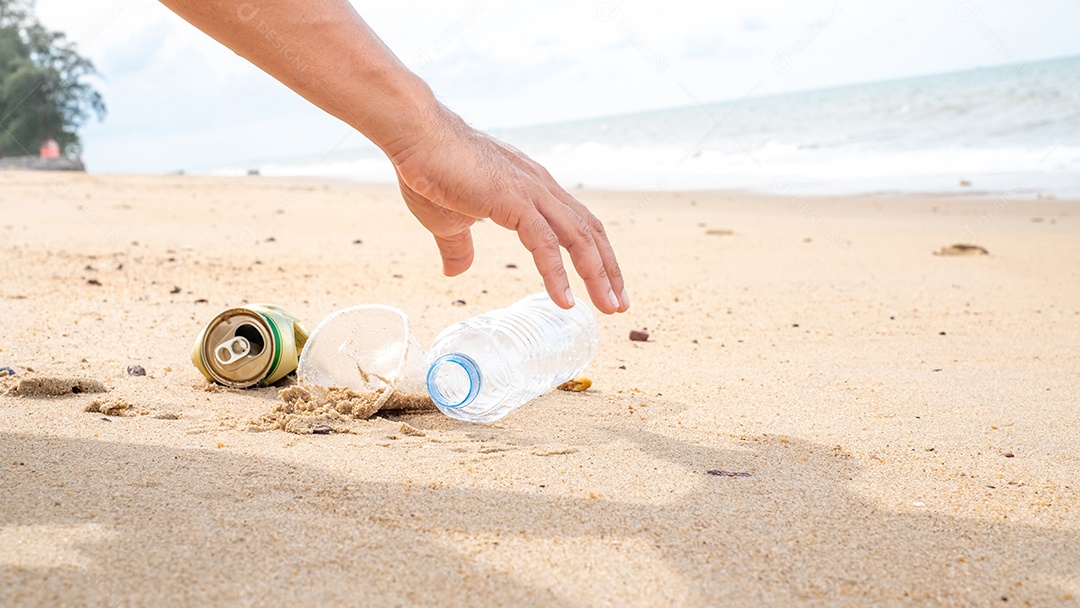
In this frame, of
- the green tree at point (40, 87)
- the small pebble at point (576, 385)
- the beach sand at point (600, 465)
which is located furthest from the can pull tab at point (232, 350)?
the green tree at point (40, 87)

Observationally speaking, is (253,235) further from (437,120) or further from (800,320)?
(437,120)

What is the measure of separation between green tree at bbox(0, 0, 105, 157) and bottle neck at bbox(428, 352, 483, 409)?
32.1 metres

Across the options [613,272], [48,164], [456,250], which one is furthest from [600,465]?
[48,164]

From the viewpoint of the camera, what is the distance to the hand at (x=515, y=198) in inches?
72.4

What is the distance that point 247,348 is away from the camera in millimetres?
2615

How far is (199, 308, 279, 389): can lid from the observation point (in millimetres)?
2566

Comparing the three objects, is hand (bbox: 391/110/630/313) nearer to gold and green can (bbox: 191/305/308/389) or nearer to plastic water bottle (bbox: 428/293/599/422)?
plastic water bottle (bbox: 428/293/599/422)

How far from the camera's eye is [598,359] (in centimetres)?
320

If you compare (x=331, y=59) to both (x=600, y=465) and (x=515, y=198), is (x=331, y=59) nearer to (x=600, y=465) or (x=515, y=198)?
(x=515, y=198)

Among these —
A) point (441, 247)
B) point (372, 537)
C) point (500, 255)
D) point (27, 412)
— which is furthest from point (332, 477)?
point (500, 255)

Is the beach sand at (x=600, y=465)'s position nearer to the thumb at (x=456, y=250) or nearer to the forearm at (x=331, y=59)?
the thumb at (x=456, y=250)

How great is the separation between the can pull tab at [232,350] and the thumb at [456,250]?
27.4 inches

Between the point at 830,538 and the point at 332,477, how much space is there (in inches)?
39.6

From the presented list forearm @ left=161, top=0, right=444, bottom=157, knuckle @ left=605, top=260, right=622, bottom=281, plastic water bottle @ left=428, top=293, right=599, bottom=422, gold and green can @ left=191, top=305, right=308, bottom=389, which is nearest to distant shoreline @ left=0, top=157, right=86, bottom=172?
gold and green can @ left=191, top=305, right=308, bottom=389
